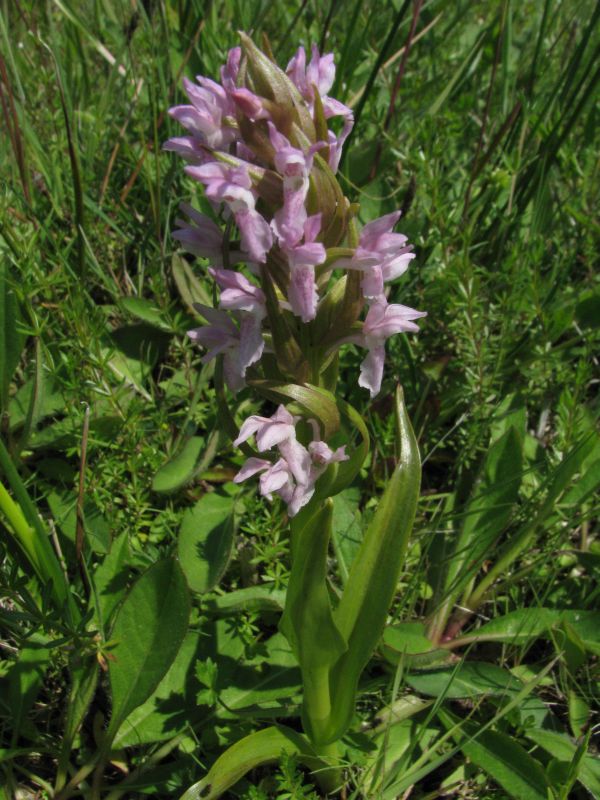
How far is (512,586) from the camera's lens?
1581mm

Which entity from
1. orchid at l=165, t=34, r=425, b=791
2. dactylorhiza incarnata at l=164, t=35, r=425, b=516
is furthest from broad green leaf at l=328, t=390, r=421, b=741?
dactylorhiza incarnata at l=164, t=35, r=425, b=516

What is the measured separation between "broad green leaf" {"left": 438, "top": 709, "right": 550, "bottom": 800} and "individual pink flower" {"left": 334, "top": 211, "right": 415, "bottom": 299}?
0.76m

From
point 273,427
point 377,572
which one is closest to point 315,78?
point 273,427

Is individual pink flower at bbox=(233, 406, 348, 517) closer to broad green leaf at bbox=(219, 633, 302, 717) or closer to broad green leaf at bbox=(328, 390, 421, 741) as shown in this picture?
broad green leaf at bbox=(328, 390, 421, 741)

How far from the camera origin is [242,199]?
93 cm

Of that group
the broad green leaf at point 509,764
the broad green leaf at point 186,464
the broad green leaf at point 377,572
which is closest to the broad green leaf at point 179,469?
the broad green leaf at point 186,464

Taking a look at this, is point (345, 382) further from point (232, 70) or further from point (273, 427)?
point (232, 70)

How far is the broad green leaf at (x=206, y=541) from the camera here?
A: 4.64ft

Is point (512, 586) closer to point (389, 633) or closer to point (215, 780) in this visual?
point (389, 633)

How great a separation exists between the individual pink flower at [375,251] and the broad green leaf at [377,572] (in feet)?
0.65

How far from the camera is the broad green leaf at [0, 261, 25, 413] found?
163 centimetres

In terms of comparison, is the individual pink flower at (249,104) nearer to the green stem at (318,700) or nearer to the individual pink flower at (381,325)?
the individual pink flower at (381,325)

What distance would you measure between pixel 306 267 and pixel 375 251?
0.12 m

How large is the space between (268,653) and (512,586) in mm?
Answer: 530
